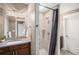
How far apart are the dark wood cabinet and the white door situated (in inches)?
24.8

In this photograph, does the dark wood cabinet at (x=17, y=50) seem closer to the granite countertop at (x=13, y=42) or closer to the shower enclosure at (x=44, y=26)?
the granite countertop at (x=13, y=42)

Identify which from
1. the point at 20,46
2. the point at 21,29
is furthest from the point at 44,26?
the point at 20,46

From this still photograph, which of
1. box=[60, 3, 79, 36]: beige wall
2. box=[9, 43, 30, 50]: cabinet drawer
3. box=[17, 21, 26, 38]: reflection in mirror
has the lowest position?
box=[9, 43, 30, 50]: cabinet drawer

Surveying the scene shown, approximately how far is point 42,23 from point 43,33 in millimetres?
167

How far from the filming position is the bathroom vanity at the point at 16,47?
1.71 metres

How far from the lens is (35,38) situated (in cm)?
183

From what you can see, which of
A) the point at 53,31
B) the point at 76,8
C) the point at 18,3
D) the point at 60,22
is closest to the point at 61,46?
the point at 53,31

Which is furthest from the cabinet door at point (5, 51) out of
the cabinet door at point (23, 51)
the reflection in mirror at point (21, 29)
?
the reflection in mirror at point (21, 29)

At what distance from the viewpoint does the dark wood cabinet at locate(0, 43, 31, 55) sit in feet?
5.68

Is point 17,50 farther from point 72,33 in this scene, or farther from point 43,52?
point 72,33

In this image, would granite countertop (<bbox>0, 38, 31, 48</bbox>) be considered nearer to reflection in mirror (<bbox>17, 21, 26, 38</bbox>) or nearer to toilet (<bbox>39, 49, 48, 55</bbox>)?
reflection in mirror (<bbox>17, 21, 26, 38</bbox>)

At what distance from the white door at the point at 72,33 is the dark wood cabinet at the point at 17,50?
0.63 m

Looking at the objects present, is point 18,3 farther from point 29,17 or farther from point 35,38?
point 35,38

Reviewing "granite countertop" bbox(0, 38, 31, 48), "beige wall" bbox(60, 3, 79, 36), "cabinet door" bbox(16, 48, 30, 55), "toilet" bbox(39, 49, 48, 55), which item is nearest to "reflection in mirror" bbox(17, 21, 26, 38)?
"granite countertop" bbox(0, 38, 31, 48)
